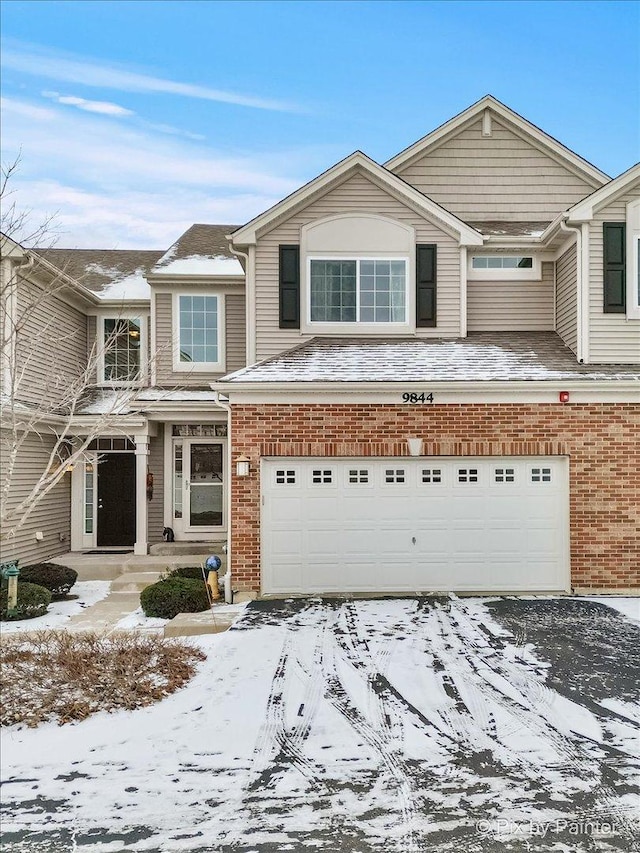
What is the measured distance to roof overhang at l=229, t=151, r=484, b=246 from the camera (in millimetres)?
11008

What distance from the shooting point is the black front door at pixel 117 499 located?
12.9m

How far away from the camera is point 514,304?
12031 mm

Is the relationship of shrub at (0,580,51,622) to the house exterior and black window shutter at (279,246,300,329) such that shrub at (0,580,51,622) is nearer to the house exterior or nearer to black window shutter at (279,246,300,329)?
the house exterior

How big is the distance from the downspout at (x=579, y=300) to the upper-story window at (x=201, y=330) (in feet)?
23.1

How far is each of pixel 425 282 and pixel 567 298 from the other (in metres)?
2.67

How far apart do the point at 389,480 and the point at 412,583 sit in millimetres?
1672

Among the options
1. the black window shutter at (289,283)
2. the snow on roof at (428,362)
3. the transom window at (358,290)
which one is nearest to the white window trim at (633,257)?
the snow on roof at (428,362)

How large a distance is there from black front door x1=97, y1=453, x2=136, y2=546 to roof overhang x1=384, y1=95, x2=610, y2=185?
8.60 m

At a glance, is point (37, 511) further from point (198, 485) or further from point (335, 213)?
point (335, 213)

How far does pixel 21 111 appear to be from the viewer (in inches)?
350

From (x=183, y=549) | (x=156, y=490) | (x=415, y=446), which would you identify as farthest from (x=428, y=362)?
(x=156, y=490)

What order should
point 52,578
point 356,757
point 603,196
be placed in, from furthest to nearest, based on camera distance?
point 603,196 → point 52,578 → point 356,757

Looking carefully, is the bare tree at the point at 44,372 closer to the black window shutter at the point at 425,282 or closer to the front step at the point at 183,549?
the front step at the point at 183,549

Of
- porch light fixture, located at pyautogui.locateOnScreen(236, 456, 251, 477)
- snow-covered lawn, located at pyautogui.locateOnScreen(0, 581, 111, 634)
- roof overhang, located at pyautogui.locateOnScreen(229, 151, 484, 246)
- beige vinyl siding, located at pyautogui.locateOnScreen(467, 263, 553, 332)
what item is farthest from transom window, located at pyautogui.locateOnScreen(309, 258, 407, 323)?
snow-covered lawn, located at pyautogui.locateOnScreen(0, 581, 111, 634)
